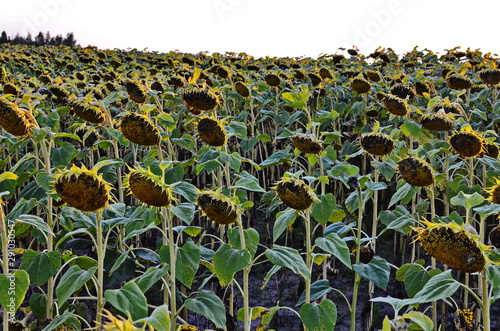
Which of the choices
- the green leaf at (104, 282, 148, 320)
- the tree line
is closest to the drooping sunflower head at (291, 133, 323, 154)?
the green leaf at (104, 282, 148, 320)

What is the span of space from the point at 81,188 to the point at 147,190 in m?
0.19

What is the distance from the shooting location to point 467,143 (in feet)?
8.10

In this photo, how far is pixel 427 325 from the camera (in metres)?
1.09

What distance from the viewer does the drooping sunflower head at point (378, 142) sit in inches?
98.9

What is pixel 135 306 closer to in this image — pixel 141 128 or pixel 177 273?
pixel 177 273

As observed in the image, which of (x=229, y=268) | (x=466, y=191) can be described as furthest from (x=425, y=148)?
(x=229, y=268)

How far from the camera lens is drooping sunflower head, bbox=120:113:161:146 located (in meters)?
2.28

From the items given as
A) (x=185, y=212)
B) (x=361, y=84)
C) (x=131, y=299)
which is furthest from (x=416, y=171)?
(x=361, y=84)

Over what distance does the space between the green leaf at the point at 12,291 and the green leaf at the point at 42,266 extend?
264mm

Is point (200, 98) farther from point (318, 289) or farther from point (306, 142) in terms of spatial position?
point (318, 289)

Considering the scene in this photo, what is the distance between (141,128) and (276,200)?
692mm

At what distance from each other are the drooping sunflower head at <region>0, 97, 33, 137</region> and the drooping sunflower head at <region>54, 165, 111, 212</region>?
624mm

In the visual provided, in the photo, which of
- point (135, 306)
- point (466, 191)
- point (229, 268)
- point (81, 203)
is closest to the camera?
point (135, 306)

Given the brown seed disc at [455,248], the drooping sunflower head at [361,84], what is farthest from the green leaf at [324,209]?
the drooping sunflower head at [361,84]
